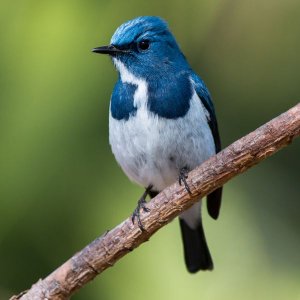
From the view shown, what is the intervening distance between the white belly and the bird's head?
0.27 meters

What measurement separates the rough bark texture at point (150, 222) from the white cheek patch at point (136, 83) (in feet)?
2.02

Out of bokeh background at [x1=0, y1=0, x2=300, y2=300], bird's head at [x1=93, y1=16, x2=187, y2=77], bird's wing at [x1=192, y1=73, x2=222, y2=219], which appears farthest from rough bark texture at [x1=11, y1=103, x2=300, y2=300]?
bird's head at [x1=93, y1=16, x2=187, y2=77]

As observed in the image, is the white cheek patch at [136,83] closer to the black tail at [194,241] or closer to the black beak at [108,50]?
the black beak at [108,50]

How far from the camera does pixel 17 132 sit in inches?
95.0

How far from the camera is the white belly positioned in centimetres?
326

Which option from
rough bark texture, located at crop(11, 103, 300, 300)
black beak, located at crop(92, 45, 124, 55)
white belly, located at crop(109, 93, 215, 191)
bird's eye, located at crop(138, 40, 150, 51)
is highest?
bird's eye, located at crop(138, 40, 150, 51)

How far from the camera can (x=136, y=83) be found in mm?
3418

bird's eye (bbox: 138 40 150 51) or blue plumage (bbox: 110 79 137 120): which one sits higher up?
bird's eye (bbox: 138 40 150 51)

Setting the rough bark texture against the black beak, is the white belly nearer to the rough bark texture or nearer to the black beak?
the black beak

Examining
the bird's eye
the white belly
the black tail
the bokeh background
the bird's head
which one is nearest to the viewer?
the bokeh background

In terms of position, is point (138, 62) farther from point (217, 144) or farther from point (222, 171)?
point (222, 171)

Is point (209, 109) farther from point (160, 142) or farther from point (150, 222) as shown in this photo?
point (150, 222)

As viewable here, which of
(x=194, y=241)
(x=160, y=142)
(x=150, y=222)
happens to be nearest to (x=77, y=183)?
(x=150, y=222)

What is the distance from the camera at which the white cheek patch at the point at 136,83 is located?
3.30 metres
